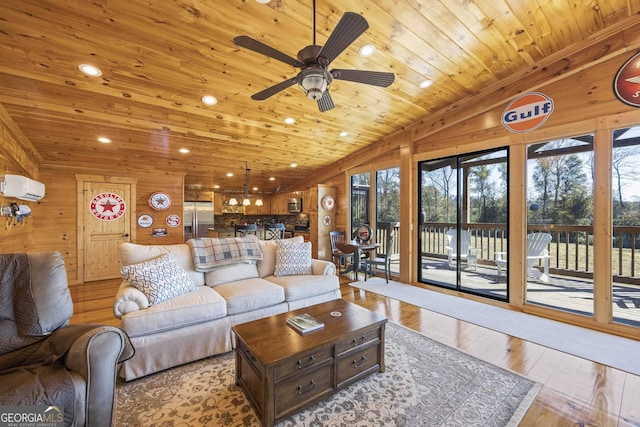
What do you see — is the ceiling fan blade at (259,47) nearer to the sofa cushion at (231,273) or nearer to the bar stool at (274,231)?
the sofa cushion at (231,273)

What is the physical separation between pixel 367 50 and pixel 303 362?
9.31 feet

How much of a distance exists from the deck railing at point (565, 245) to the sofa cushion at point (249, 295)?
304cm

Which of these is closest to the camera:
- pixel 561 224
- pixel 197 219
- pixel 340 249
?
pixel 561 224

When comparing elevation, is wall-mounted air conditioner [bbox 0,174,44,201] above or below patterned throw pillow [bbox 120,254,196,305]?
above

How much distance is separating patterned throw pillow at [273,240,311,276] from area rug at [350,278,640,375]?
1539mm

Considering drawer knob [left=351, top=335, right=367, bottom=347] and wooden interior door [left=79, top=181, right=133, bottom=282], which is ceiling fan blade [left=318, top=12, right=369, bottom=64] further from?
wooden interior door [left=79, top=181, right=133, bottom=282]

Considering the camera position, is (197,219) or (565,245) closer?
(565,245)

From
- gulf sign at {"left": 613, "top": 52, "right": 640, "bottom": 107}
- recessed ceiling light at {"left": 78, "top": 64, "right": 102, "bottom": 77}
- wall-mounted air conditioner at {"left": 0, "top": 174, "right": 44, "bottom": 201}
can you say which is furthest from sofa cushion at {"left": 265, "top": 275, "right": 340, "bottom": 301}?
gulf sign at {"left": 613, "top": 52, "right": 640, "bottom": 107}

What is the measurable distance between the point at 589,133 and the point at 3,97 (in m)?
6.67

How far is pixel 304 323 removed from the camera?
6.56ft

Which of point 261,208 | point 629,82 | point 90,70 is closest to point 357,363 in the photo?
point 90,70

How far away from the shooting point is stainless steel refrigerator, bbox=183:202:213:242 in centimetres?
646

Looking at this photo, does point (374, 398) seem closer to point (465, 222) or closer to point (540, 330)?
point (540, 330)

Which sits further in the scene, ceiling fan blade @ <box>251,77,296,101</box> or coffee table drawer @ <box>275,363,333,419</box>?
ceiling fan blade @ <box>251,77,296,101</box>
